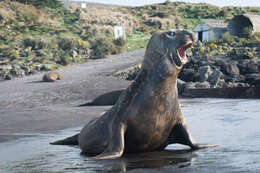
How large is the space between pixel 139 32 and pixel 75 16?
9519 mm

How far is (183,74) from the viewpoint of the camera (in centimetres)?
2723

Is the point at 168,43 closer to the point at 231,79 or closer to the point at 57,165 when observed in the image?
the point at 57,165

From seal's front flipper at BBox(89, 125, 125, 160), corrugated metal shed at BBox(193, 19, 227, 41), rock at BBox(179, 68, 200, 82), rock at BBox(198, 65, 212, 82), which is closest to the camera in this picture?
seal's front flipper at BBox(89, 125, 125, 160)

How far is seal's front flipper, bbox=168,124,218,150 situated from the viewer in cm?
609

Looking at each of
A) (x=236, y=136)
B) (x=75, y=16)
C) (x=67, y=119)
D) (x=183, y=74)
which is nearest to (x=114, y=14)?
(x=75, y=16)

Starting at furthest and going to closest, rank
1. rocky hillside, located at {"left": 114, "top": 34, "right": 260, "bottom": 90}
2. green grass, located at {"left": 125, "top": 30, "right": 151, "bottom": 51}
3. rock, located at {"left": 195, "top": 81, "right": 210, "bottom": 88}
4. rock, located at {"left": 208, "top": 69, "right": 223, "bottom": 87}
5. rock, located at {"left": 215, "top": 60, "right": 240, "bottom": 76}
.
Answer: green grass, located at {"left": 125, "top": 30, "right": 151, "bottom": 51}
rock, located at {"left": 215, "top": 60, "right": 240, "bottom": 76}
rocky hillside, located at {"left": 114, "top": 34, "right": 260, "bottom": 90}
rock, located at {"left": 208, "top": 69, "right": 223, "bottom": 87}
rock, located at {"left": 195, "top": 81, "right": 210, "bottom": 88}

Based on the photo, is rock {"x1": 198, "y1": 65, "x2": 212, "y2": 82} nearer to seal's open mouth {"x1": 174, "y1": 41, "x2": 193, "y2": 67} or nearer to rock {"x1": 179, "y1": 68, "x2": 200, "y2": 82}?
rock {"x1": 179, "y1": 68, "x2": 200, "y2": 82}

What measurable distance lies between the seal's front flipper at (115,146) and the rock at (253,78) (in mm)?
19136

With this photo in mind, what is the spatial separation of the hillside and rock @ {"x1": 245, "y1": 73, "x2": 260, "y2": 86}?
829 centimetres

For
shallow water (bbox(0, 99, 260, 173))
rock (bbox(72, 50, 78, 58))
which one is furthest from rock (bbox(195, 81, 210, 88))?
rock (bbox(72, 50, 78, 58))

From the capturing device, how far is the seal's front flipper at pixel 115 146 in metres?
Result: 5.57

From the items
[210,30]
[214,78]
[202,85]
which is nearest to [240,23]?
[210,30]

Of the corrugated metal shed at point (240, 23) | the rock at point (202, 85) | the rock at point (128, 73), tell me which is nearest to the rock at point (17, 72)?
the rock at point (128, 73)

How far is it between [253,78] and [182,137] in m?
19.6
